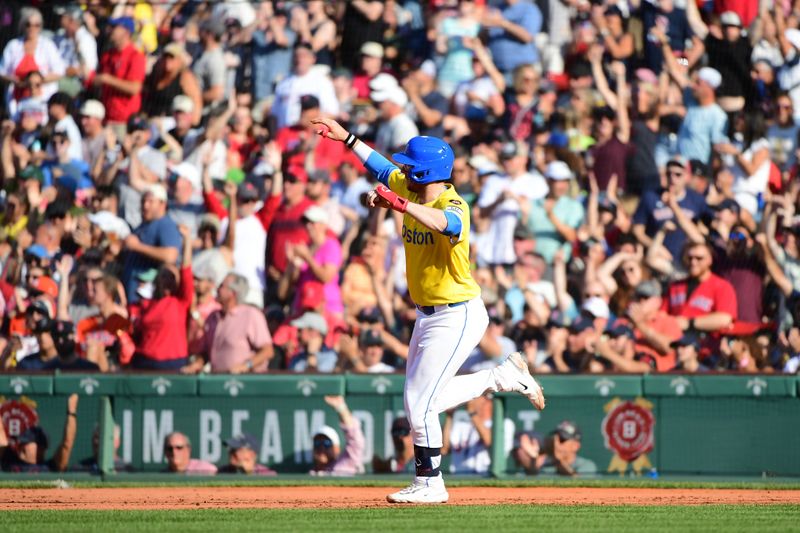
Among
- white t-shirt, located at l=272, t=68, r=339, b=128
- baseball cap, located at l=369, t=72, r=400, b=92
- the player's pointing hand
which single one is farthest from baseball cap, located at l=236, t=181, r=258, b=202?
the player's pointing hand

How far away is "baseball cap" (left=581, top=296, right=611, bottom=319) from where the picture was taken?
11211mm

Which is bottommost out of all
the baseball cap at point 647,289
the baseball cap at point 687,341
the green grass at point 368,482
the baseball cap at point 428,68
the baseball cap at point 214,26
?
the green grass at point 368,482

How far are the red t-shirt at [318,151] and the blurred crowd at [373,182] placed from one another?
0.03 metres

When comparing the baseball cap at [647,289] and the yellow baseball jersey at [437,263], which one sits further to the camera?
the baseball cap at [647,289]

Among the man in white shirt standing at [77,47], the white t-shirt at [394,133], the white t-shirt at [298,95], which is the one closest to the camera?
the white t-shirt at [394,133]

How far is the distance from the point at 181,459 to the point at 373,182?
11.7ft

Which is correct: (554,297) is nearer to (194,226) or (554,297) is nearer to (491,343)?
(491,343)

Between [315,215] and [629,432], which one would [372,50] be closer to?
[315,215]

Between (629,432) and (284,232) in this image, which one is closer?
(629,432)

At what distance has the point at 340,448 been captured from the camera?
10.4 m

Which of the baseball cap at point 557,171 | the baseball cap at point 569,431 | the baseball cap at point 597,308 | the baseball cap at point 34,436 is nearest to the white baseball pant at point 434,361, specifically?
the baseball cap at point 569,431

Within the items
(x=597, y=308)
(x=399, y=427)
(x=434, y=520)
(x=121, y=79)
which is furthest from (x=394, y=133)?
(x=434, y=520)

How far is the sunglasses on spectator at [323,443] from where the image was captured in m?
10.4

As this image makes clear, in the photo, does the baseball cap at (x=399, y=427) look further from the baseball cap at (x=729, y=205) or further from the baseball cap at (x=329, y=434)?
the baseball cap at (x=729, y=205)
